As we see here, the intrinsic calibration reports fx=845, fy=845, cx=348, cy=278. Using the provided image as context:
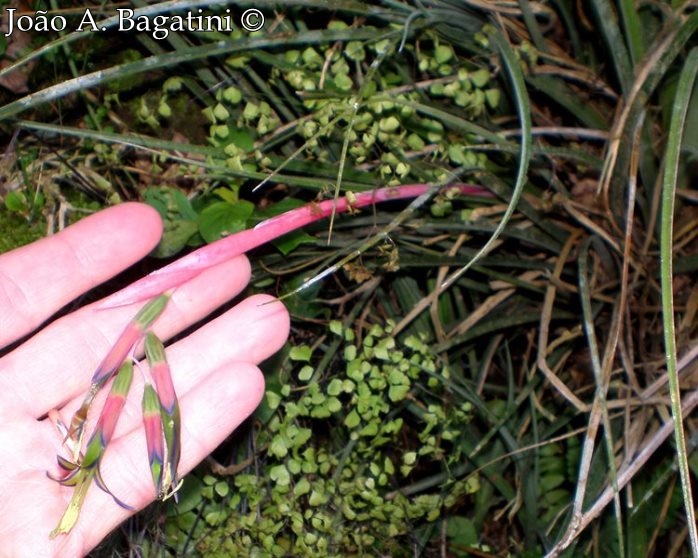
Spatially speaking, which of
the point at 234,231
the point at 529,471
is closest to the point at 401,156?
the point at 234,231

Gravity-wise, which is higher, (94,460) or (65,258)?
(65,258)

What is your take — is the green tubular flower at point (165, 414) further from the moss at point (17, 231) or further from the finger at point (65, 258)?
the moss at point (17, 231)

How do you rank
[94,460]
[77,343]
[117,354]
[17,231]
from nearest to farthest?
[94,460]
[117,354]
[77,343]
[17,231]

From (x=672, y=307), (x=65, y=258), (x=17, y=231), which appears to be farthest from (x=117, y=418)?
(x=672, y=307)

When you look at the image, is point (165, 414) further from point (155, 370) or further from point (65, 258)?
point (65, 258)

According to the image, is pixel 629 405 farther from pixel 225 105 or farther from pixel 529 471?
pixel 225 105

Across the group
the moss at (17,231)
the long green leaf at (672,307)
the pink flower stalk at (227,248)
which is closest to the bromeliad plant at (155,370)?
the pink flower stalk at (227,248)
